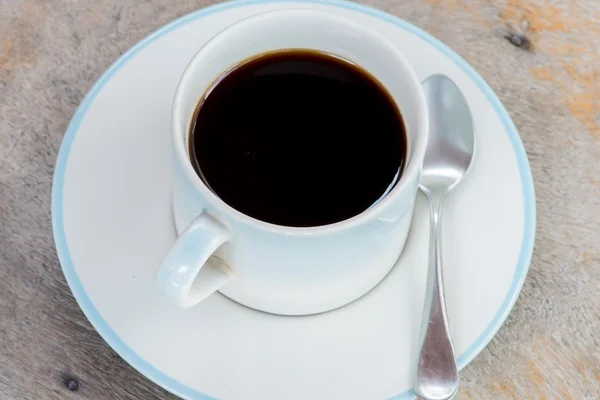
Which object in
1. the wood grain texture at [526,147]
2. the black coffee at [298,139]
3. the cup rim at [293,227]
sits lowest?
the wood grain texture at [526,147]

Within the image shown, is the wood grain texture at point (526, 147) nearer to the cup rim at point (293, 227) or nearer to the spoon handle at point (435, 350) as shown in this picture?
the spoon handle at point (435, 350)

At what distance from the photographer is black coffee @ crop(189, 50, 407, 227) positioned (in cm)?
64

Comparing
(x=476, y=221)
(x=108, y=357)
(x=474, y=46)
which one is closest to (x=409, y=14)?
(x=474, y=46)

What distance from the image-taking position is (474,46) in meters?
0.95

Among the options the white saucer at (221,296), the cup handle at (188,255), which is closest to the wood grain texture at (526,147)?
the white saucer at (221,296)

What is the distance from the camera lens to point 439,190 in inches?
28.5

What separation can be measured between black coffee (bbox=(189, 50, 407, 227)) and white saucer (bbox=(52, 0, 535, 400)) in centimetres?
9

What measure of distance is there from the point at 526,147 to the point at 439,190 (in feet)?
0.74

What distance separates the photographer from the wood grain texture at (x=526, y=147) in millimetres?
748

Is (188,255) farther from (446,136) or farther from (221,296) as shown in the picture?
(446,136)

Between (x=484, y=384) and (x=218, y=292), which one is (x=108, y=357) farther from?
(x=484, y=384)

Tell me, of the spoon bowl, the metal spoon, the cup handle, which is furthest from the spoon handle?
the cup handle

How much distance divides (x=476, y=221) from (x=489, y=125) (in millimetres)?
121

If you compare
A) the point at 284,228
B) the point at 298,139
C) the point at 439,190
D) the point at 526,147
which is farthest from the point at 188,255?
the point at 526,147
